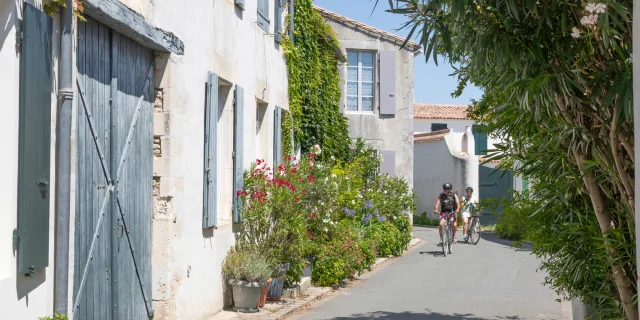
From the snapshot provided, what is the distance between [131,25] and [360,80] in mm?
16419

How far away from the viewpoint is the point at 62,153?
5.90 meters

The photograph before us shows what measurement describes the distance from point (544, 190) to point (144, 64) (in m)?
3.94

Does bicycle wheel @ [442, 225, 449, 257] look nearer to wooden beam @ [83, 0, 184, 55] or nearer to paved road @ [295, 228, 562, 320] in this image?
paved road @ [295, 228, 562, 320]

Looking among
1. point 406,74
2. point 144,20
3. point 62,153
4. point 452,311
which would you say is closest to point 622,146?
point 62,153

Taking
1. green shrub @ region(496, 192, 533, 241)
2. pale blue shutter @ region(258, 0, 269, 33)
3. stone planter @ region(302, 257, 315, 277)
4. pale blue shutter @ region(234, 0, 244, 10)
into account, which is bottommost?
stone planter @ region(302, 257, 315, 277)

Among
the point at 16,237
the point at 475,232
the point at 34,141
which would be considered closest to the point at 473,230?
the point at 475,232

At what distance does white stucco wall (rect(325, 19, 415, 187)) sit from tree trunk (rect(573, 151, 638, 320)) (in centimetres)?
1753

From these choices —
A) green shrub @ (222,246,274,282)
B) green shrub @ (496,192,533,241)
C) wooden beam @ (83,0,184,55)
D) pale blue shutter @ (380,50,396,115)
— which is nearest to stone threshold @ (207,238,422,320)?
green shrub @ (222,246,274,282)

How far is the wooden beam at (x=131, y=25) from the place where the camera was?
21.4 feet

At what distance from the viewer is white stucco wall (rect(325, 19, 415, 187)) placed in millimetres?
23266

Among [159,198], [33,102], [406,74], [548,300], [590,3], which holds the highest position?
[406,74]

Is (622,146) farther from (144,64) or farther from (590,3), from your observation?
(144,64)

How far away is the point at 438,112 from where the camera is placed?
5222 cm

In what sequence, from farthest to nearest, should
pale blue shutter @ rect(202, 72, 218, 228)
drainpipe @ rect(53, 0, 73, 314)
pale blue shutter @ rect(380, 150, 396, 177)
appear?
pale blue shutter @ rect(380, 150, 396, 177) < pale blue shutter @ rect(202, 72, 218, 228) < drainpipe @ rect(53, 0, 73, 314)
